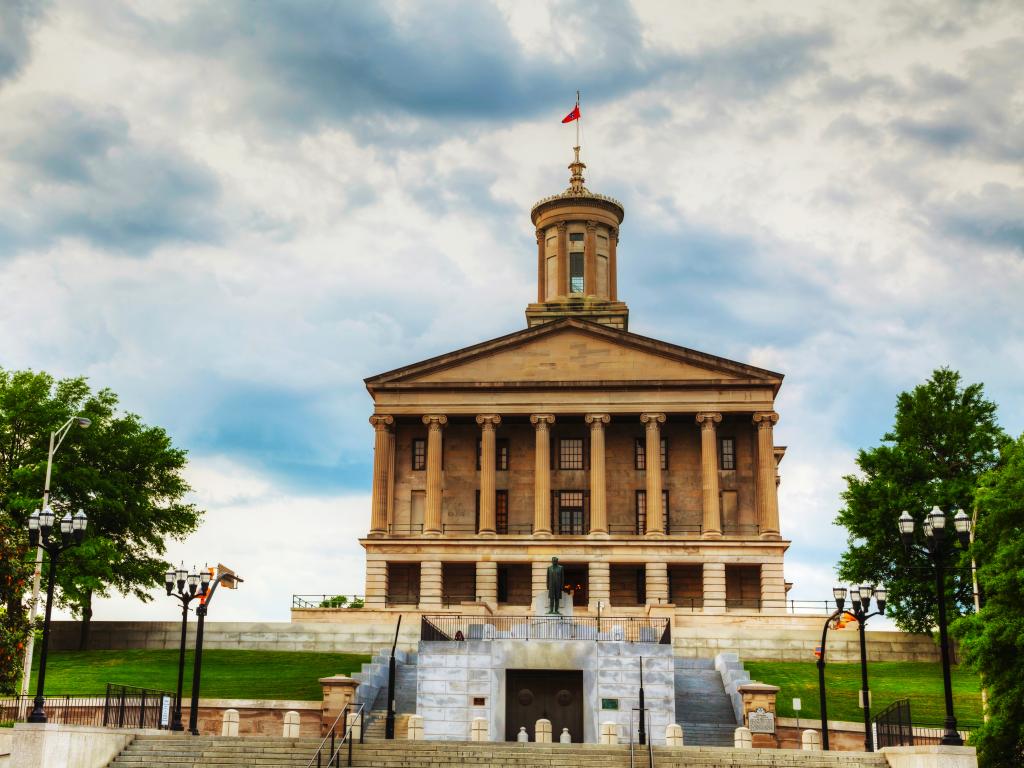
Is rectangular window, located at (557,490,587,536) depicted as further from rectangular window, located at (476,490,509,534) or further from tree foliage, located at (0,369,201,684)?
tree foliage, located at (0,369,201,684)

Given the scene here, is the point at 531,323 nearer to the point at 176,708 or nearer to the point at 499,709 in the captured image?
the point at 499,709

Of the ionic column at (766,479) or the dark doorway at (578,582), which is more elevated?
the ionic column at (766,479)

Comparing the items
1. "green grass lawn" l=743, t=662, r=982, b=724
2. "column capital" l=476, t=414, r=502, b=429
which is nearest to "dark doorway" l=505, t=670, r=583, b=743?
"green grass lawn" l=743, t=662, r=982, b=724

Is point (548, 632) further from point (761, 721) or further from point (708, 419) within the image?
point (708, 419)

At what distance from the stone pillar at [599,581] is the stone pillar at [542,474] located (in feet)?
10.8

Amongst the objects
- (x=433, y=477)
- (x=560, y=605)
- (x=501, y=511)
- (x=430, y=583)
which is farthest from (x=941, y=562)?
(x=501, y=511)

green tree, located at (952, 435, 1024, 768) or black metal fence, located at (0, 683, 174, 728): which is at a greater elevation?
green tree, located at (952, 435, 1024, 768)

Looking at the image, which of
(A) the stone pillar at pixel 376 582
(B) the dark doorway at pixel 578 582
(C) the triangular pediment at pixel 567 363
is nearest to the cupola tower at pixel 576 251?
(C) the triangular pediment at pixel 567 363

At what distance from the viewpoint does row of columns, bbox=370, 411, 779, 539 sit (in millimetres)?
69250

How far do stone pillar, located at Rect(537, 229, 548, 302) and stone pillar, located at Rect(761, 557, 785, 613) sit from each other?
85.4 ft

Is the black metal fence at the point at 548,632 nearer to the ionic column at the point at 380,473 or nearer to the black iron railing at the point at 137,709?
the black iron railing at the point at 137,709

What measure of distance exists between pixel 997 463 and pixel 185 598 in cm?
3625

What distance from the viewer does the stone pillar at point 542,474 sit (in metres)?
69.9

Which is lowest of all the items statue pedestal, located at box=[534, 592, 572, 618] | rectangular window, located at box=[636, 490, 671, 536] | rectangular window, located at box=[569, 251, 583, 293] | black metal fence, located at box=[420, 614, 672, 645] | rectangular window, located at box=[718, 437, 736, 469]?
black metal fence, located at box=[420, 614, 672, 645]
